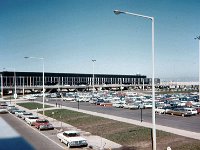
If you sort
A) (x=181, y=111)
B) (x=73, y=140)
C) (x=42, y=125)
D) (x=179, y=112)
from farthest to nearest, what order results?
(x=181, y=111) < (x=179, y=112) < (x=42, y=125) < (x=73, y=140)

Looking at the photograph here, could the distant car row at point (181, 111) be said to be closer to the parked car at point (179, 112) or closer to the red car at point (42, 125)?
the parked car at point (179, 112)

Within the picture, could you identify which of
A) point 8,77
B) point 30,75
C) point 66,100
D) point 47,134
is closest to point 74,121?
point 47,134

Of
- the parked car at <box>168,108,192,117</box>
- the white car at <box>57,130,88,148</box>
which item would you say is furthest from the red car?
the parked car at <box>168,108,192,117</box>

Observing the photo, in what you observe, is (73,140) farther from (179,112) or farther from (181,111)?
(181,111)

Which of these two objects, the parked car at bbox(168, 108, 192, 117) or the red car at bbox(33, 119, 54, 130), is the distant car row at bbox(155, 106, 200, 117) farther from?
the red car at bbox(33, 119, 54, 130)

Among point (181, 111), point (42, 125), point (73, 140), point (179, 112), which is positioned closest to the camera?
point (73, 140)

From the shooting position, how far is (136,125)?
117 ft

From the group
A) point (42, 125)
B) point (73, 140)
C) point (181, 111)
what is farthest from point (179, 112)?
point (73, 140)

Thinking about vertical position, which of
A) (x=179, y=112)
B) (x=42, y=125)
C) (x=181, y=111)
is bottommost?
(x=42, y=125)

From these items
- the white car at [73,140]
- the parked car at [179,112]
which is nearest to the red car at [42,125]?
the white car at [73,140]

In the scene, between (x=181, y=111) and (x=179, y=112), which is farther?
(x=181, y=111)

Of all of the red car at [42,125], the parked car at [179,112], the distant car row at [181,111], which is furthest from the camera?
the distant car row at [181,111]

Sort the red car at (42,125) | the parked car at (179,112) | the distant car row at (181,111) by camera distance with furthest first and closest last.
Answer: the distant car row at (181,111) < the parked car at (179,112) < the red car at (42,125)

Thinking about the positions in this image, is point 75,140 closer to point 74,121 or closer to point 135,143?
point 135,143
